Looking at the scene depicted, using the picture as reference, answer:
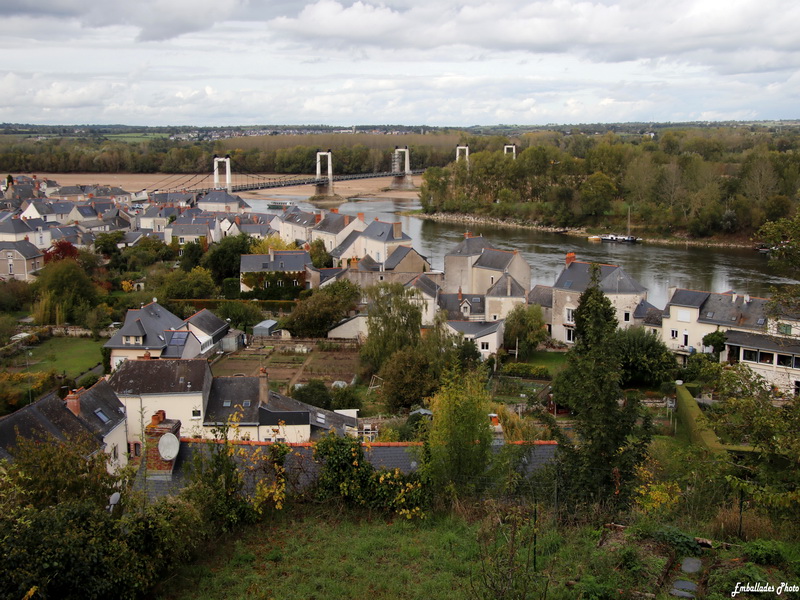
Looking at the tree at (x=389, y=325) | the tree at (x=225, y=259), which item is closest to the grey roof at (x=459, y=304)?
the tree at (x=389, y=325)

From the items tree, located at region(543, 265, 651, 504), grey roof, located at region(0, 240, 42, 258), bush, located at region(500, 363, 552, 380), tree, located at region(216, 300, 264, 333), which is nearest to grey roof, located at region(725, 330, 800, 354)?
bush, located at region(500, 363, 552, 380)

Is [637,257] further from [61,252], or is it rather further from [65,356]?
[65,356]

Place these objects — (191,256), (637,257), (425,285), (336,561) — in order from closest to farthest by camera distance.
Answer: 1. (336,561)
2. (425,285)
3. (191,256)
4. (637,257)

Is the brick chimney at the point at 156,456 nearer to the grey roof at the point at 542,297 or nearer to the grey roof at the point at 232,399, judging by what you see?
the grey roof at the point at 232,399

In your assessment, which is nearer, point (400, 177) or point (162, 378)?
point (162, 378)

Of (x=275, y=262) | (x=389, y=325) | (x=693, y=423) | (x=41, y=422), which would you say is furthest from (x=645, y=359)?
(x=275, y=262)

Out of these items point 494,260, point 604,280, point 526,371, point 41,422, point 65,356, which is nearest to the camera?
point 41,422
